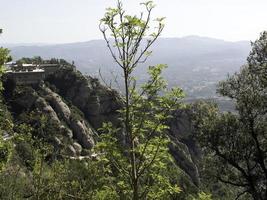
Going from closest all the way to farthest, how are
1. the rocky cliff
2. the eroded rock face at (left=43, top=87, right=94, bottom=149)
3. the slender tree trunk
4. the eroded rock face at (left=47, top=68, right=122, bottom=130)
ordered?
the slender tree trunk → the rocky cliff → the eroded rock face at (left=43, top=87, right=94, bottom=149) → the eroded rock face at (left=47, top=68, right=122, bottom=130)

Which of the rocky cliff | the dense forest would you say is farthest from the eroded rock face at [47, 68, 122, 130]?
the dense forest

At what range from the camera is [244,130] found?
89.4 feet

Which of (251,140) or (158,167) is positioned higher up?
(158,167)

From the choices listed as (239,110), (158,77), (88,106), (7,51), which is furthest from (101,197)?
(88,106)

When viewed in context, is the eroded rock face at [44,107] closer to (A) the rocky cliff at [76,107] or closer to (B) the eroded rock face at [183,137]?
(A) the rocky cliff at [76,107]

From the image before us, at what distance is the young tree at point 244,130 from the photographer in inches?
1039

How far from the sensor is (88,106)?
137375mm

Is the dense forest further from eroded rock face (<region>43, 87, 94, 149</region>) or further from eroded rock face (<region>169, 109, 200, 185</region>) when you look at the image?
eroded rock face (<region>169, 109, 200, 185</region>)

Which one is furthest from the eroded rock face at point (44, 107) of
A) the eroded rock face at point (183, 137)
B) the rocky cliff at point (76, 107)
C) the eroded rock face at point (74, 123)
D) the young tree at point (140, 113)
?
the young tree at point (140, 113)

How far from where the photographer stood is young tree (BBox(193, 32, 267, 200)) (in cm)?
2639

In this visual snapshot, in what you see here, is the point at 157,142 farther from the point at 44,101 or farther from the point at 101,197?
the point at 44,101

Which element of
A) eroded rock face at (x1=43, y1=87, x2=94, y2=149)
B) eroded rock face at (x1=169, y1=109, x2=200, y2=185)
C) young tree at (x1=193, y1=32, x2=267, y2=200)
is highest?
young tree at (x1=193, y1=32, x2=267, y2=200)

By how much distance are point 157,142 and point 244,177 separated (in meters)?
16.3

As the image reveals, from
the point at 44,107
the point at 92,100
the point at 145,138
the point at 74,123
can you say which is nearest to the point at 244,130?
the point at 145,138
